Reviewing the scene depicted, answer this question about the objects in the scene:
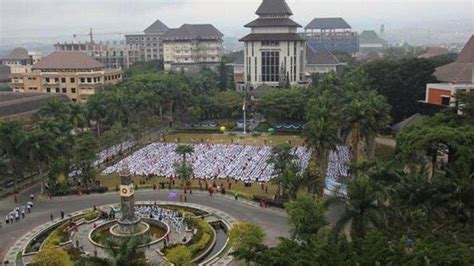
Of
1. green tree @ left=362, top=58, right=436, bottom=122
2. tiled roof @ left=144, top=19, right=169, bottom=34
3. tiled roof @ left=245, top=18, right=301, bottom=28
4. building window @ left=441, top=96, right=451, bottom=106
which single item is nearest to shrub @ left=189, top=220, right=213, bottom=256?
building window @ left=441, top=96, right=451, bottom=106

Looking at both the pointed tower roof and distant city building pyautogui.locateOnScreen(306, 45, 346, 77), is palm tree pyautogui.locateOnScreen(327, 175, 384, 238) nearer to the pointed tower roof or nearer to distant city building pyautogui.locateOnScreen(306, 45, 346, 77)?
the pointed tower roof

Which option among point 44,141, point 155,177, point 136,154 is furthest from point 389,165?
point 136,154

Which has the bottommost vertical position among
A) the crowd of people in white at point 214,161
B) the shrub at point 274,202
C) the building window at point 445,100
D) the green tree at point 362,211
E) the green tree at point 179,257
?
the shrub at point 274,202

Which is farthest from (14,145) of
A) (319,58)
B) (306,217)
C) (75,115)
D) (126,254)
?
(319,58)

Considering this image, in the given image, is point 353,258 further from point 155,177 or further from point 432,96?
point 432,96

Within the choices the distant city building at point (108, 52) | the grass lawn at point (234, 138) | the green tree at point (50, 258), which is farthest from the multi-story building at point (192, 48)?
the green tree at point (50, 258)

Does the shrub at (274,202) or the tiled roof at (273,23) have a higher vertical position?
the tiled roof at (273,23)

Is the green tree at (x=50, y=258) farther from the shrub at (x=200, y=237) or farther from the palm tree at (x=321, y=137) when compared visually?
the palm tree at (x=321, y=137)

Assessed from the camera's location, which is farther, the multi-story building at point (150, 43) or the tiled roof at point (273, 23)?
the multi-story building at point (150, 43)
